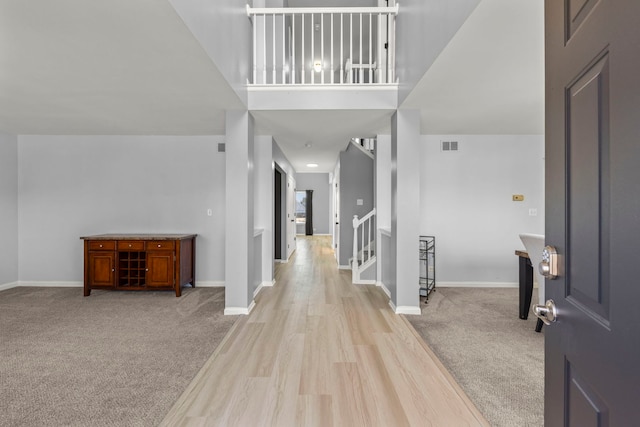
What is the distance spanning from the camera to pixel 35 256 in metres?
4.85

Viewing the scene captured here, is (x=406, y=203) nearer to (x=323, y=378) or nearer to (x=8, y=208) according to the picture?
(x=323, y=378)

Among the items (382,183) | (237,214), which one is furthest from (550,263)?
(382,183)

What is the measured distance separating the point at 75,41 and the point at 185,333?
2431 millimetres

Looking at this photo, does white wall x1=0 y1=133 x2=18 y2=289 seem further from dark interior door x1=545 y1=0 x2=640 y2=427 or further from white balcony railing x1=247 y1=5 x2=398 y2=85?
dark interior door x1=545 y1=0 x2=640 y2=427

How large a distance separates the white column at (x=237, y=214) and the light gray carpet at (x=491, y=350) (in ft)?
6.05

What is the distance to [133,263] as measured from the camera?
4.33 metres

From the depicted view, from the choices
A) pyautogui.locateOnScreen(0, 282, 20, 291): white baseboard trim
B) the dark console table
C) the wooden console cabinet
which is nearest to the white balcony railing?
the dark console table

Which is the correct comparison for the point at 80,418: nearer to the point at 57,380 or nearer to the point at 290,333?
the point at 57,380

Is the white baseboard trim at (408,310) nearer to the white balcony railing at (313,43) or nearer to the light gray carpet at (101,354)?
the light gray carpet at (101,354)

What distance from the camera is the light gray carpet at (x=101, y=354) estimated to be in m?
1.86

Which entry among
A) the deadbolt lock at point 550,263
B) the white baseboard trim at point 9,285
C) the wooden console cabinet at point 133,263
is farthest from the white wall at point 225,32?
the white baseboard trim at point 9,285

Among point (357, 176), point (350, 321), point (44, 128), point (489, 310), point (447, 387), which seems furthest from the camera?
point (357, 176)

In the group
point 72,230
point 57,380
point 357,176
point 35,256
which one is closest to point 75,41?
point 57,380

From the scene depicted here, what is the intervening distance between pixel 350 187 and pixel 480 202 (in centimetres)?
231
